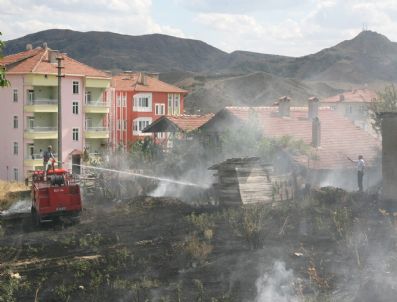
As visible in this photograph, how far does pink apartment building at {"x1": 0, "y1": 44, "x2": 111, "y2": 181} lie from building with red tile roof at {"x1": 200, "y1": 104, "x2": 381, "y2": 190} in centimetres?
1938

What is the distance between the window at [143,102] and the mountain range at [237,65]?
99.1 ft

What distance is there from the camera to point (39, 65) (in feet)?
158

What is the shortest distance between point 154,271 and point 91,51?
176 m

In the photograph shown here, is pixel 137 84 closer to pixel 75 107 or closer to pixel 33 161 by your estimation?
pixel 75 107

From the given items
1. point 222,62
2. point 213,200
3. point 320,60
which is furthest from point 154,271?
point 222,62

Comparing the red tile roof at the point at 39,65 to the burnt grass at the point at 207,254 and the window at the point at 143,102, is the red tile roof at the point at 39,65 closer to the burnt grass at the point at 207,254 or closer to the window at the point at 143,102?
the window at the point at 143,102

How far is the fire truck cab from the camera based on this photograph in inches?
829

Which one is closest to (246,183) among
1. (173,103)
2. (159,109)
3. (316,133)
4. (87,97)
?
(316,133)

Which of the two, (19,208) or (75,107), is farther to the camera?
(75,107)

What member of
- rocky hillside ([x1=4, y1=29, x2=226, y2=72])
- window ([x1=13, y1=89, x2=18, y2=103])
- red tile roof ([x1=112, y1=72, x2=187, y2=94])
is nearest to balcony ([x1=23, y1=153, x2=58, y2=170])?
window ([x1=13, y1=89, x2=18, y2=103])

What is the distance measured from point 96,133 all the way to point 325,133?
24.4 m

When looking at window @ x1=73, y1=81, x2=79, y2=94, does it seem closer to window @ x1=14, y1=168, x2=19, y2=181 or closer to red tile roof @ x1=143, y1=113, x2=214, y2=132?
window @ x1=14, y1=168, x2=19, y2=181

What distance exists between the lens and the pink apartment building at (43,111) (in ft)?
156

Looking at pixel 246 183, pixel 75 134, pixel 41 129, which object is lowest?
pixel 246 183
